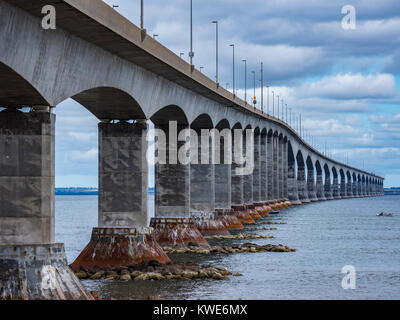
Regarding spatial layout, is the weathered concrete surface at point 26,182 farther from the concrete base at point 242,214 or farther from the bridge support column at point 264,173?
the bridge support column at point 264,173

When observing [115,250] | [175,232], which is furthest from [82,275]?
[175,232]

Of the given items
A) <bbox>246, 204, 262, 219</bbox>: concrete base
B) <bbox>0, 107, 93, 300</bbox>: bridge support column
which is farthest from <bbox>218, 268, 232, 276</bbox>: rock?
<bbox>246, 204, 262, 219</bbox>: concrete base

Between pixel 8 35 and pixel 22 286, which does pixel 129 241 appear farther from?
pixel 8 35

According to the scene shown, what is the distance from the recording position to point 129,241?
33.9 meters

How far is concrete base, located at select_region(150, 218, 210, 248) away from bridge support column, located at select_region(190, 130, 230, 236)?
325 inches

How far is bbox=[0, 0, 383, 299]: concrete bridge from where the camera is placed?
890 inches

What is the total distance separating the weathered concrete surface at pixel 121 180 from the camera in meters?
34.8

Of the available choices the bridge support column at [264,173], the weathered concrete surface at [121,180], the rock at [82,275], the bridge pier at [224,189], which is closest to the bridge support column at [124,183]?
the weathered concrete surface at [121,180]

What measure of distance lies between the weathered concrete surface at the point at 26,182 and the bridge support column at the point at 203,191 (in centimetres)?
2914

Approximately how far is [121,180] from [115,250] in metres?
3.28

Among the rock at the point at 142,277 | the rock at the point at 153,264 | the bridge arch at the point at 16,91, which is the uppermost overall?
the bridge arch at the point at 16,91


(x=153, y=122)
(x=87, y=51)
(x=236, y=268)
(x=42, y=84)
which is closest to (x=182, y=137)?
(x=153, y=122)

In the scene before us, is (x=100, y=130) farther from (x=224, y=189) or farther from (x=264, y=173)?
(x=264, y=173)

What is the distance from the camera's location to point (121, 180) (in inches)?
1374
